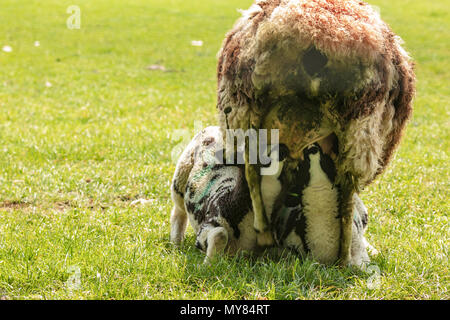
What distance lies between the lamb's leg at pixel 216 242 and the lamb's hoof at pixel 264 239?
8.3 inches

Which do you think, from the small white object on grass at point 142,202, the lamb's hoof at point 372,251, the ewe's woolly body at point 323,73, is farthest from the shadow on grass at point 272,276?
the small white object on grass at point 142,202

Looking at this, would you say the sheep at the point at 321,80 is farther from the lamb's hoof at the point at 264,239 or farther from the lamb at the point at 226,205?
the lamb's hoof at the point at 264,239

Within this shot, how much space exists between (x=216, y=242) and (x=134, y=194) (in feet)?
8.99

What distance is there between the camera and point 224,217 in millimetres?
3605

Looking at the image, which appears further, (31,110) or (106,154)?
(31,110)

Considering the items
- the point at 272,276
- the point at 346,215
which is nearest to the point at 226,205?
the point at 272,276

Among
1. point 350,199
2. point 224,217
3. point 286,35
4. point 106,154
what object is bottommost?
point 106,154

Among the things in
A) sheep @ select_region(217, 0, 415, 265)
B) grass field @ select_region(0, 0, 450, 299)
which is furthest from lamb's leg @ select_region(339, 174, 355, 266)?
grass field @ select_region(0, 0, 450, 299)

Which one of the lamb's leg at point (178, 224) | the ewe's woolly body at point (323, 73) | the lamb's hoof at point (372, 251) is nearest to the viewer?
the ewe's woolly body at point (323, 73)

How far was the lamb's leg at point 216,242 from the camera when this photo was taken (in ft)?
11.7

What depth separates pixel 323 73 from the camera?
281 cm

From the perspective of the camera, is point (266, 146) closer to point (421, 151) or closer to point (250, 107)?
point (250, 107)

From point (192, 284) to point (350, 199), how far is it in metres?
1.09

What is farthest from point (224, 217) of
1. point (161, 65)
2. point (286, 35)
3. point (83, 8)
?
point (83, 8)
